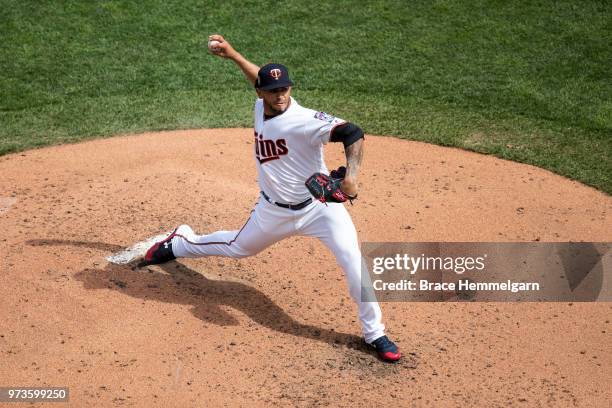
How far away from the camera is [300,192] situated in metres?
6.07

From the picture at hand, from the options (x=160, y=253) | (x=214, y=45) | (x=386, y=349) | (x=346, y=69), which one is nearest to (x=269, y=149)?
(x=214, y=45)

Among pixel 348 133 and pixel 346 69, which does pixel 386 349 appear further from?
pixel 346 69

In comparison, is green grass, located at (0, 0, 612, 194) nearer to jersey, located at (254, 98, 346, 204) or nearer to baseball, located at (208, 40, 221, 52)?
baseball, located at (208, 40, 221, 52)

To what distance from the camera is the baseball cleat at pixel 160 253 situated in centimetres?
694

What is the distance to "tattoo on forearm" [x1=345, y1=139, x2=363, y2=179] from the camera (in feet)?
18.4

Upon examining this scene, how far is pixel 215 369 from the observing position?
5863 millimetres

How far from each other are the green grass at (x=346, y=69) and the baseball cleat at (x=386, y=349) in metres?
3.76

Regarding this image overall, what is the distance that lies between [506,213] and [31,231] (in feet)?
14.5

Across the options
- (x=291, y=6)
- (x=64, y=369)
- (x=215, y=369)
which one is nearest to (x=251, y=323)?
(x=215, y=369)

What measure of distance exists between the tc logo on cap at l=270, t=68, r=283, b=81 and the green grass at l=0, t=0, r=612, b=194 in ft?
13.5

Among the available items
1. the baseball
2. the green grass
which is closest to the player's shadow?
the baseball

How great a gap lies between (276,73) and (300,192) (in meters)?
0.88

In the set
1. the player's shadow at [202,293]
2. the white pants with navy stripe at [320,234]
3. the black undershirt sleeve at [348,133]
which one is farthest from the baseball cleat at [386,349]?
the black undershirt sleeve at [348,133]

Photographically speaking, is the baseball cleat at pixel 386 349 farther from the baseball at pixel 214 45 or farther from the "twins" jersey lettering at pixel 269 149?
the baseball at pixel 214 45
